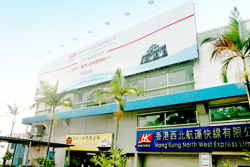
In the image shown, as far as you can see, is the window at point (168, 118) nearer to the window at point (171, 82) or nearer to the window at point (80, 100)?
the window at point (171, 82)

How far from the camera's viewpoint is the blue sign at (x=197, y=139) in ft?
31.2

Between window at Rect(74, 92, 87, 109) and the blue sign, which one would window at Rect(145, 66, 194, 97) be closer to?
the blue sign

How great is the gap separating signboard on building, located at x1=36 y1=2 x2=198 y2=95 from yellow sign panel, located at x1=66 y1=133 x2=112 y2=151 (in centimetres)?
446

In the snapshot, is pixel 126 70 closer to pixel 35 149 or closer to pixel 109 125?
pixel 109 125

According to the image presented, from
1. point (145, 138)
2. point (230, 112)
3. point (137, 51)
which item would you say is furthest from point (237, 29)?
point (137, 51)

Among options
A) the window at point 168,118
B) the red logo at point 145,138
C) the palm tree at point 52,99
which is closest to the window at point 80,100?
the palm tree at point 52,99

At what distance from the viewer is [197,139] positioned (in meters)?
10.7

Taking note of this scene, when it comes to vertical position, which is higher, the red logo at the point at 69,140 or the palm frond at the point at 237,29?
the palm frond at the point at 237,29

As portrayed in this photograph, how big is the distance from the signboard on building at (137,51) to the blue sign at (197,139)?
169 inches

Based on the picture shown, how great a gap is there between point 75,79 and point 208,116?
41.8 feet

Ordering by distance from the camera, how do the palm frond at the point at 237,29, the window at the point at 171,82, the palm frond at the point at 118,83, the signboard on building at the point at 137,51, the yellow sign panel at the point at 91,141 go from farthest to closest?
1. the yellow sign panel at the point at 91,141
2. the signboard on building at the point at 137,51
3. the window at the point at 171,82
4. the palm frond at the point at 118,83
5. the palm frond at the point at 237,29

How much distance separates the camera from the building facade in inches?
402

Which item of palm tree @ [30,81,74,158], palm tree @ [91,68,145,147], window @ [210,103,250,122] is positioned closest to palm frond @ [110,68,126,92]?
palm tree @ [91,68,145,147]

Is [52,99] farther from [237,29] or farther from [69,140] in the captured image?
[237,29]
